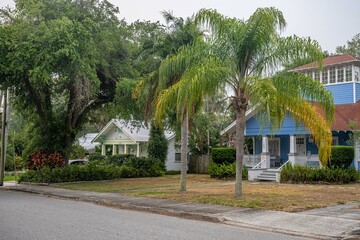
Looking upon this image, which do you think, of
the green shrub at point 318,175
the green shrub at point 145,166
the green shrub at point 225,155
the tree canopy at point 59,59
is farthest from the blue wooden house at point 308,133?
the tree canopy at point 59,59

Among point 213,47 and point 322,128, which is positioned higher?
point 213,47

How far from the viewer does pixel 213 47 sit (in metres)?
15.8

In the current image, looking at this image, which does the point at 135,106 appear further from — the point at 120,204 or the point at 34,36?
the point at 120,204

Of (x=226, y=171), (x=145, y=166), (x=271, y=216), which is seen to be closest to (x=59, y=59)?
(x=271, y=216)

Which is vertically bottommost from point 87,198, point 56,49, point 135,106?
point 87,198

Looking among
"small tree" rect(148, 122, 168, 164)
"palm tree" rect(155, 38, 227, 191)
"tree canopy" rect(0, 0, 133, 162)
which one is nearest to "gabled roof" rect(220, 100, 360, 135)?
"small tree" rect(148, 122, 168, 164)

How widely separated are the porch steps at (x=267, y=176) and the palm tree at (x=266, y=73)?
11969 millimetres

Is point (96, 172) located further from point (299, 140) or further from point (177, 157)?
point (299, 140)

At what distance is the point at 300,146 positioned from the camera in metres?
29.7

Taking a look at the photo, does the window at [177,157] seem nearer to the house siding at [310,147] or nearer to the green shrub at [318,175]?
the house siding at [310,147]

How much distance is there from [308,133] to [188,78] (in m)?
14.8

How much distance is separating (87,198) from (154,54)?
923 cm

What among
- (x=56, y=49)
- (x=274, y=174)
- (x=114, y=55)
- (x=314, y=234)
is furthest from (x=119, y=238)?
(x=274, y=174)

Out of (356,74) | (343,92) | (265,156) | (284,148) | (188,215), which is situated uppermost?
(356,74)
